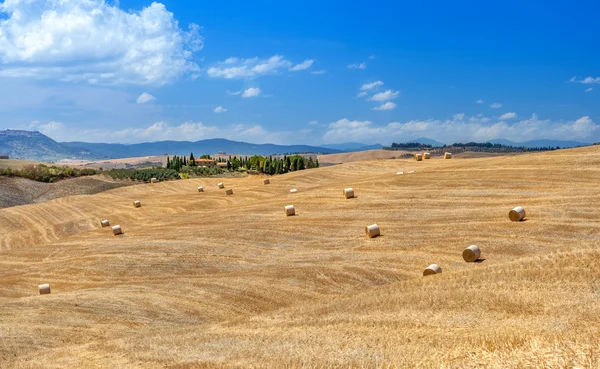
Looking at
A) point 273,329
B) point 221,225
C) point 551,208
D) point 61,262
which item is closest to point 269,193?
point 221,225

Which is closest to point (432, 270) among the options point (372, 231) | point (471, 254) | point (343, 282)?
point (471, 254)

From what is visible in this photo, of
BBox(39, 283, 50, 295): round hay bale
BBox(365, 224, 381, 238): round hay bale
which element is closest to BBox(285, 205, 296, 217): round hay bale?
BBox(365, 224, 381, 238): round hay bale

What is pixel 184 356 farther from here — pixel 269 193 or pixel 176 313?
pixel 269 193

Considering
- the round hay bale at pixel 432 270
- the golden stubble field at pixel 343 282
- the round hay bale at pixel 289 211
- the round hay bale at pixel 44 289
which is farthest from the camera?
the round hay bale at pixel 289 211

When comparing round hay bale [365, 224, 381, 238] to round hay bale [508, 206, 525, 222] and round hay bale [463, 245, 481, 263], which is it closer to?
round hay bale [463, 245, 481, 263]

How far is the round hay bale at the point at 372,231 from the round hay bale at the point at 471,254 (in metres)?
5.68

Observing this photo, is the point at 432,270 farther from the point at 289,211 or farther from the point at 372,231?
the point at 289,211

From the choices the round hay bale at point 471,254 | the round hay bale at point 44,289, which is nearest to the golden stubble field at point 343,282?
the round hay bale at point 471,254

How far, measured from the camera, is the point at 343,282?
21438 millimetres

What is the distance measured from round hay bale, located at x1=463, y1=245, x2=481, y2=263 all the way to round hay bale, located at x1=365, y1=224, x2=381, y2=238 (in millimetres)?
5677

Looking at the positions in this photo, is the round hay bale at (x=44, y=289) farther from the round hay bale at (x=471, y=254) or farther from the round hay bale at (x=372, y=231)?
the round hay bale at (x=471, y=254)

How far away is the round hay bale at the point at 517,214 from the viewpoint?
24.4 meters

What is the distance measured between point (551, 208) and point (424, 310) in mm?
13486

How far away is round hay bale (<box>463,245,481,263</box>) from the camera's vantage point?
69.4 ft
